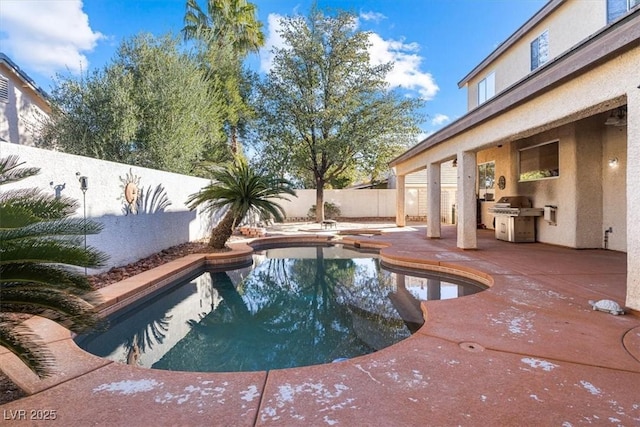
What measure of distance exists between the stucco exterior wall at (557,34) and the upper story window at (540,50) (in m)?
0.13

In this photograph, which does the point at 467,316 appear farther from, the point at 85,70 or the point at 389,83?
the point at 389,83

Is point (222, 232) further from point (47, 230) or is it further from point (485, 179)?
point (485, 179)

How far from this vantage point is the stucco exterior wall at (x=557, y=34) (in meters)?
8.50

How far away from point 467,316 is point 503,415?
1.94m

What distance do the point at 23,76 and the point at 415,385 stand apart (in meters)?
16.8

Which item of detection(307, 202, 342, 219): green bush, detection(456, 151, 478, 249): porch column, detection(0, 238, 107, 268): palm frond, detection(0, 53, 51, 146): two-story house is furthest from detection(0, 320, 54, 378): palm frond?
detection(307, 202, 342, 219): green bush

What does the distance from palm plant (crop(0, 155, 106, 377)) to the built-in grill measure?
35.1ft

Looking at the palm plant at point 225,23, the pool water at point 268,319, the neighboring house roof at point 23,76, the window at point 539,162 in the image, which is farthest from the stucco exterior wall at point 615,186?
the neighboring house roof at point 23,76

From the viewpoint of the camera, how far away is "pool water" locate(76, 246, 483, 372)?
3.88 m

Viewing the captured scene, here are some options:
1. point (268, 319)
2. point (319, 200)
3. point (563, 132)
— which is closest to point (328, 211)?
point (319, 200)

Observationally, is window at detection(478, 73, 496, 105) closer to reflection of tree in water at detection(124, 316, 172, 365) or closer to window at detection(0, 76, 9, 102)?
reflection of tree in water at detection(124, 316, 172, 365)

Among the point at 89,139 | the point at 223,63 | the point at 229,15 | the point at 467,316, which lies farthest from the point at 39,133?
the point at 467,316

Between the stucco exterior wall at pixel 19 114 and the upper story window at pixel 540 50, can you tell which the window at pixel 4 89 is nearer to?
the stucco exterior wall at pixel 19 114

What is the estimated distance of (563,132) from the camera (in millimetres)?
8953
